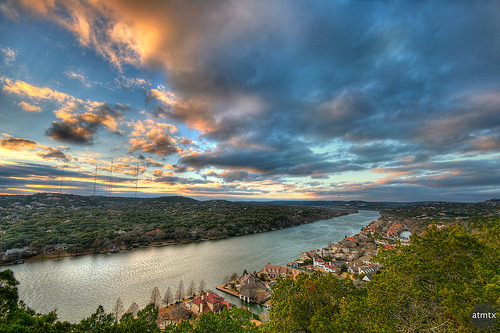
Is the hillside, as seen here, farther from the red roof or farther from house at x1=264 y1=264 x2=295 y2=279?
house at x1=264 y1=264 x2=295 y2=279

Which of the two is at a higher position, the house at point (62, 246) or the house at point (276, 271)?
the house at point (62, 246)

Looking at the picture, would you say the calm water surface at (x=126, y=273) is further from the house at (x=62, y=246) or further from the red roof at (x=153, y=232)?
the red roof at (x=153, y=232)

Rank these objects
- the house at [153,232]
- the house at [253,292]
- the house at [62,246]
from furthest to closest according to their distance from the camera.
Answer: the house at [153,232]
the house at [62,246]
the house at [253,292]

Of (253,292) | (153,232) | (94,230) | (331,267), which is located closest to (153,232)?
(153,232)

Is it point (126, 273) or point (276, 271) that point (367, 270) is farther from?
point (126, 273)

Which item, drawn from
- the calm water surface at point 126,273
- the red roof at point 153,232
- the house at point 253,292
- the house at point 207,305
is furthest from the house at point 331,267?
the red roof at point 153,232

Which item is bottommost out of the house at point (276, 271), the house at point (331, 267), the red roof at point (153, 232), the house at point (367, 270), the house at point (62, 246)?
the house at point (331, 267)

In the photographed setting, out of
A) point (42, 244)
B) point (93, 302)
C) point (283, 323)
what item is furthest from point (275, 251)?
point (42, 244)

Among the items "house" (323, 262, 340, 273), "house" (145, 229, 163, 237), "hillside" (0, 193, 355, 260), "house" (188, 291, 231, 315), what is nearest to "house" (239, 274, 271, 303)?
"house" (188, 291, 231, 315)

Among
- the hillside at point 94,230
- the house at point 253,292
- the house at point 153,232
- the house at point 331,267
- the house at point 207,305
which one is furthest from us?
the house at point 153,232

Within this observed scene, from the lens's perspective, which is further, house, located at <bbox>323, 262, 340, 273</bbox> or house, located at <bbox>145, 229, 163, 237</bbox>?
house, located at <bbox>145, 229, 163, 237</bbox>
